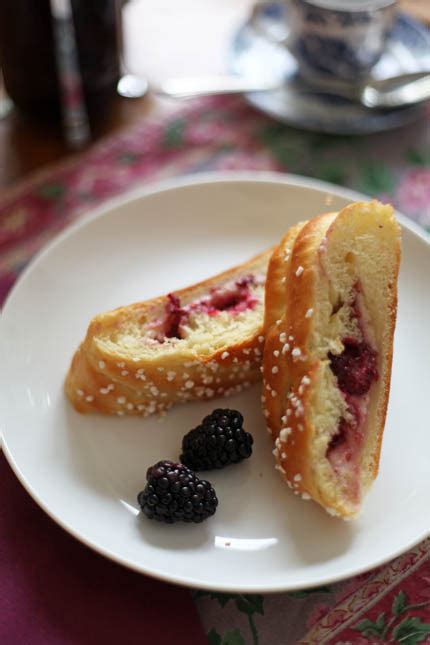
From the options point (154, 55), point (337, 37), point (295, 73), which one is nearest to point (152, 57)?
point (154, 55)

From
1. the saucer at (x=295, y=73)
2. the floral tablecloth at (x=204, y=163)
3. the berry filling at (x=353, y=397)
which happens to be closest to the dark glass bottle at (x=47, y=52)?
the floral tablecloth at (x=204, y=163)

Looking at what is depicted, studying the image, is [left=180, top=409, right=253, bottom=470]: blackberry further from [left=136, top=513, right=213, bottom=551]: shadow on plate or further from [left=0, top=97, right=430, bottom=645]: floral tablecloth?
[left=0, top=97, right=430, bottom=645]: floral tablecloth

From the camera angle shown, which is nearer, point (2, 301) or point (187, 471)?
point (187, 471)

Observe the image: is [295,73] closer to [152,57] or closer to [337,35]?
[337,35]

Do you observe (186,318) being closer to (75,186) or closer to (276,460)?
(276,460)

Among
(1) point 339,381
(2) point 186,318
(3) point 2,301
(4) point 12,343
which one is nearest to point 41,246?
(3) point 2,301

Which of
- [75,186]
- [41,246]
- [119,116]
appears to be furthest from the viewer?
[119,116]
